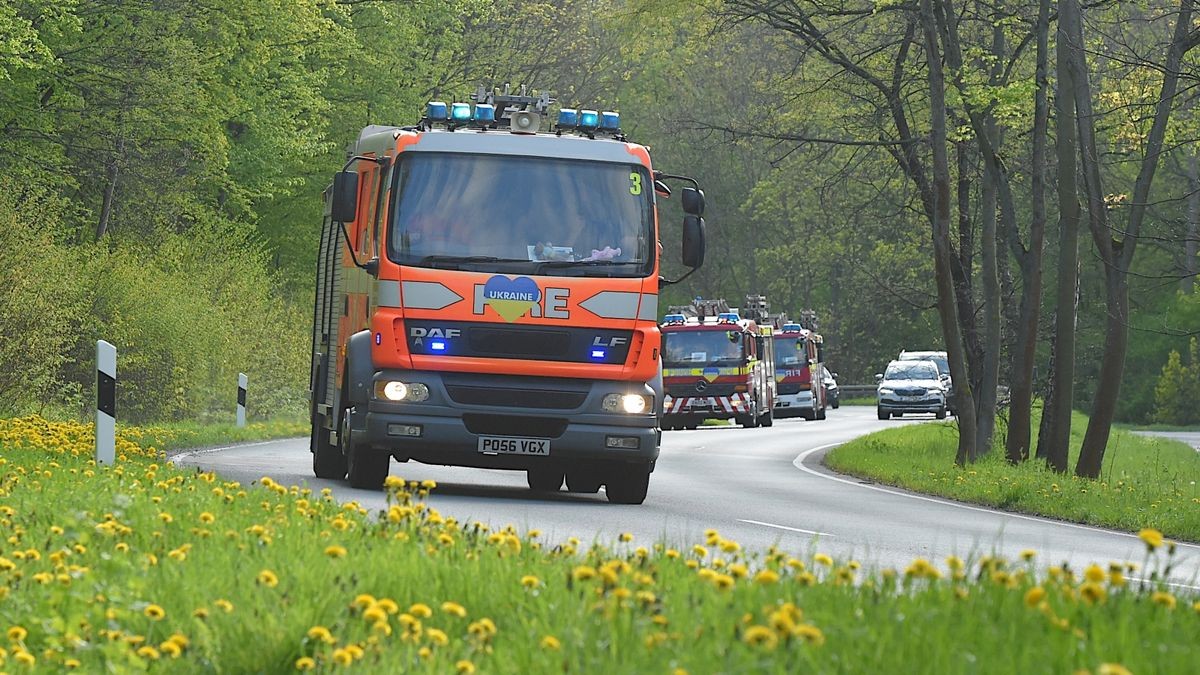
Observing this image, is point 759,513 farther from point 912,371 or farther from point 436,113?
point 912,371

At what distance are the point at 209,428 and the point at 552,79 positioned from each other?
25803 mm

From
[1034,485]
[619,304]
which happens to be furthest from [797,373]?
[619,304]

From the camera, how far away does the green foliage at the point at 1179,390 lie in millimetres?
73062

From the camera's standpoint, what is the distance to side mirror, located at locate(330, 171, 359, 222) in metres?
17.0

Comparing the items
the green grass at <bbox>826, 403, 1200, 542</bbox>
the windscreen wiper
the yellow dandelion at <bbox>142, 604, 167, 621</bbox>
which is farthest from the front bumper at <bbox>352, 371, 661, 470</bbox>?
the yellow dandelion at <bbox>142, 604, 167, 621</bbox>

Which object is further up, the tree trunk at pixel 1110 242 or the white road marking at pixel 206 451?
the tree trunk at pixel 1110 242

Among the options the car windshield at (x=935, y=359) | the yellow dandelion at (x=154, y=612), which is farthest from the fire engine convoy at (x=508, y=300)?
the car windshield at (x=935, y=359)

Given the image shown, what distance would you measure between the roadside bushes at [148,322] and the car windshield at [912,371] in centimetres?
2534

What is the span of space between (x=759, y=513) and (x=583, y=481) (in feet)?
6.35

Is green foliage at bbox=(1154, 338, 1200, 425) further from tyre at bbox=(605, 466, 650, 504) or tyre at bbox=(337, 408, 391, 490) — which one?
tyre at bbox=(337, 408, 391, 490)

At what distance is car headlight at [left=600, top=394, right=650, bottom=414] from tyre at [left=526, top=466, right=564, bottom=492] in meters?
2.50

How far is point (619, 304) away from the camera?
16953 mm

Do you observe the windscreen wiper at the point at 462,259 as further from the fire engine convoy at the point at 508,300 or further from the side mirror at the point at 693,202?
the side mirror at the point at 693,202

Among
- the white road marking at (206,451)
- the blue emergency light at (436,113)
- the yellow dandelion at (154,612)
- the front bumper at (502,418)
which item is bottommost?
the white road marking at (206,451)
